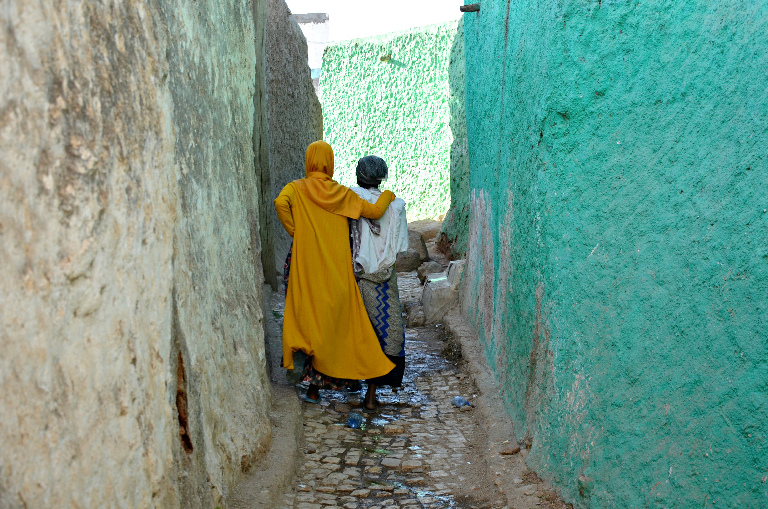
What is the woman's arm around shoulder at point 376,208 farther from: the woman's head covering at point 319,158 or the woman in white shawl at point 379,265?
the woman's head covering at point 319,158

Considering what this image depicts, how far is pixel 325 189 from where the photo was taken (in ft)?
13.7

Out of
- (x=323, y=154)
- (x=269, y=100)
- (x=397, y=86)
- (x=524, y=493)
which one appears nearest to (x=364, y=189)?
(x=323, y=154)

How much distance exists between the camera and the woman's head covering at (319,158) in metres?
4.24

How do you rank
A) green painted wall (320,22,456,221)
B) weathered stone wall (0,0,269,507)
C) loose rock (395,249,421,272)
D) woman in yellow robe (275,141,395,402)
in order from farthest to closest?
green painted wall (320,22,456,221) < loose rock (395,249,421,272) < woman in yellow robe (275,141,395,402) < weathered stone wall (0,0,269,507)

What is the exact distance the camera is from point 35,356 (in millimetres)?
1411

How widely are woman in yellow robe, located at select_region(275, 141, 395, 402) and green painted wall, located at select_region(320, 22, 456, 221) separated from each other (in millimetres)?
9126

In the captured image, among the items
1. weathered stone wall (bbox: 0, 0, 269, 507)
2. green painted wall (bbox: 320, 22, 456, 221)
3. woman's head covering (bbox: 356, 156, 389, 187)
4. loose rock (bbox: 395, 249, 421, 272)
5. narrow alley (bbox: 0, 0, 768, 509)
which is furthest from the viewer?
green painted wall (bbox: 320, 22, 456, 221)

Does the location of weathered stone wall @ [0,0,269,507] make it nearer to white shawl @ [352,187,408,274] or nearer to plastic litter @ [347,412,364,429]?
plastic litter @ [347,412,364,429]

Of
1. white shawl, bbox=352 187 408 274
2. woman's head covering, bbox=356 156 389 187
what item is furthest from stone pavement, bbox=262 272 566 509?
woman's head covering, bbox=356 156 389 187

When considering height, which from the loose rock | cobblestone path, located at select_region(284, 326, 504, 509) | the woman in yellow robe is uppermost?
the woman in yellow robe

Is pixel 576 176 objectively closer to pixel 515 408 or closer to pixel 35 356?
pixel 515 408

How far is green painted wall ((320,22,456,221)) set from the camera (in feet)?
43.0

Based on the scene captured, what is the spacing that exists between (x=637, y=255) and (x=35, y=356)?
6.41 feet

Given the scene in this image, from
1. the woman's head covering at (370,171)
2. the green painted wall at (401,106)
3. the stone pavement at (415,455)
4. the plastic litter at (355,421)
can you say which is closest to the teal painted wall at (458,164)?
the green painted wall at (401,106)
